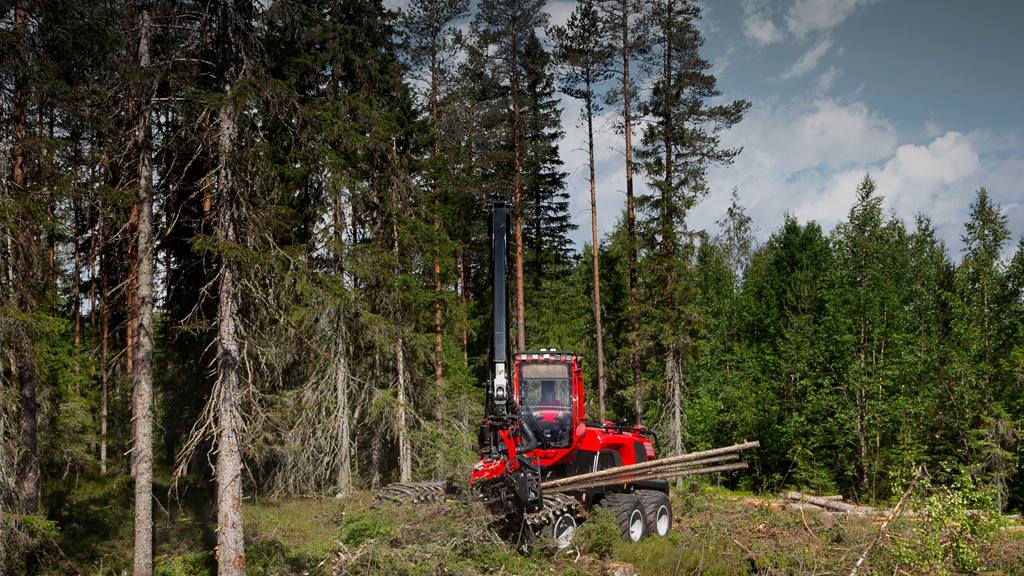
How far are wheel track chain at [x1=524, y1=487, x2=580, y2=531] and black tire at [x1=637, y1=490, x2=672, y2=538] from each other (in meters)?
2.20

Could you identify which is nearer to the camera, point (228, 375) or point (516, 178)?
point (228, 375)

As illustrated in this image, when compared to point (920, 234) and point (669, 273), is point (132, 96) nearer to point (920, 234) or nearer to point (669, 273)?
point (669, 273)

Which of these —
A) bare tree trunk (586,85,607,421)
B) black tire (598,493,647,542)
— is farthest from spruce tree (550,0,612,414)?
black tire (598,493,647,542)

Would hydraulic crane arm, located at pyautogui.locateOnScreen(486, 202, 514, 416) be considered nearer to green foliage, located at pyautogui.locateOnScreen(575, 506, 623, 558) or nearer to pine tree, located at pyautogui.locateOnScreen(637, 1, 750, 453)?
green foliage, located at pyautogui.locateOnScreen(575, 506, 623, 558)

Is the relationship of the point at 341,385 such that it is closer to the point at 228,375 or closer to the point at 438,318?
the point at 438,318

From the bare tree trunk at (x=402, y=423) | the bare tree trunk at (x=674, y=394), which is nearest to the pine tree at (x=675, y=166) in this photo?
the bare tree trunk at (x=674, y=394)

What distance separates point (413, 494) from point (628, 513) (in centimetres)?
396

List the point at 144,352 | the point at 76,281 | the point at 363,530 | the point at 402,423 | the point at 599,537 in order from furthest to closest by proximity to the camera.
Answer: the point at 402,423 → the point at 599,537 → the point at 76,281 → the point at 144,352 → the point at 363,530

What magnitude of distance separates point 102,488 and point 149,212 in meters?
13.7

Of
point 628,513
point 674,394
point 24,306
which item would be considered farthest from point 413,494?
point 674,394

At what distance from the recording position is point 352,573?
895 cm

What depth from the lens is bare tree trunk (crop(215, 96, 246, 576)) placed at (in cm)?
888

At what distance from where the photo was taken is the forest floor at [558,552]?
922 cm

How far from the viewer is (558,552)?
34.9 ft
